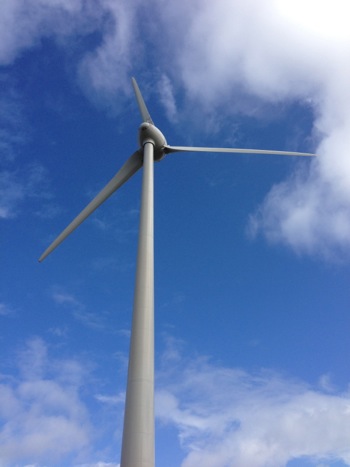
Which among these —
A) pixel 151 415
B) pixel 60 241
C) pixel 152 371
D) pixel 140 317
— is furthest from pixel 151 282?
pixel 60 241

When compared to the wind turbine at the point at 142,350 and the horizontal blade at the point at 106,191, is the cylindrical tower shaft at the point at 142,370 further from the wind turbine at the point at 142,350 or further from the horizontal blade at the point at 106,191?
the horizontal blade at the point at 106,191

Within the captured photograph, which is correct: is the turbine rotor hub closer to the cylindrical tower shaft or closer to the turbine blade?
the turbine blade

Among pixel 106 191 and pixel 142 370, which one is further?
pixel 106 191

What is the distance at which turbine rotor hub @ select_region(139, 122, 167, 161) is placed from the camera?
33344mm

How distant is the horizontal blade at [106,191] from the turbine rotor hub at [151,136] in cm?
128

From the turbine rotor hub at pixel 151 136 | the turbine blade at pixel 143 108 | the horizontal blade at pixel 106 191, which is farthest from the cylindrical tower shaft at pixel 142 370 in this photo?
the turbine blade at pixel 143 108

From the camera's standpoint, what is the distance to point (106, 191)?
34.1m

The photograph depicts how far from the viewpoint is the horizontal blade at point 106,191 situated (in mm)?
32656

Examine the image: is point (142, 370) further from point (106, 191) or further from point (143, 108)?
point (143, 108)

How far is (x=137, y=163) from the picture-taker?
34531 millimetres

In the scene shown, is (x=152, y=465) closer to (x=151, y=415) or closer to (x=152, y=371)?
(x=151, y=415)

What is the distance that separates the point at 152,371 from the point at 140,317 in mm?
2666

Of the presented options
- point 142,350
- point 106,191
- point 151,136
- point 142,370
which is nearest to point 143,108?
point 151,136

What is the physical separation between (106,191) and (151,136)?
5.45 m
